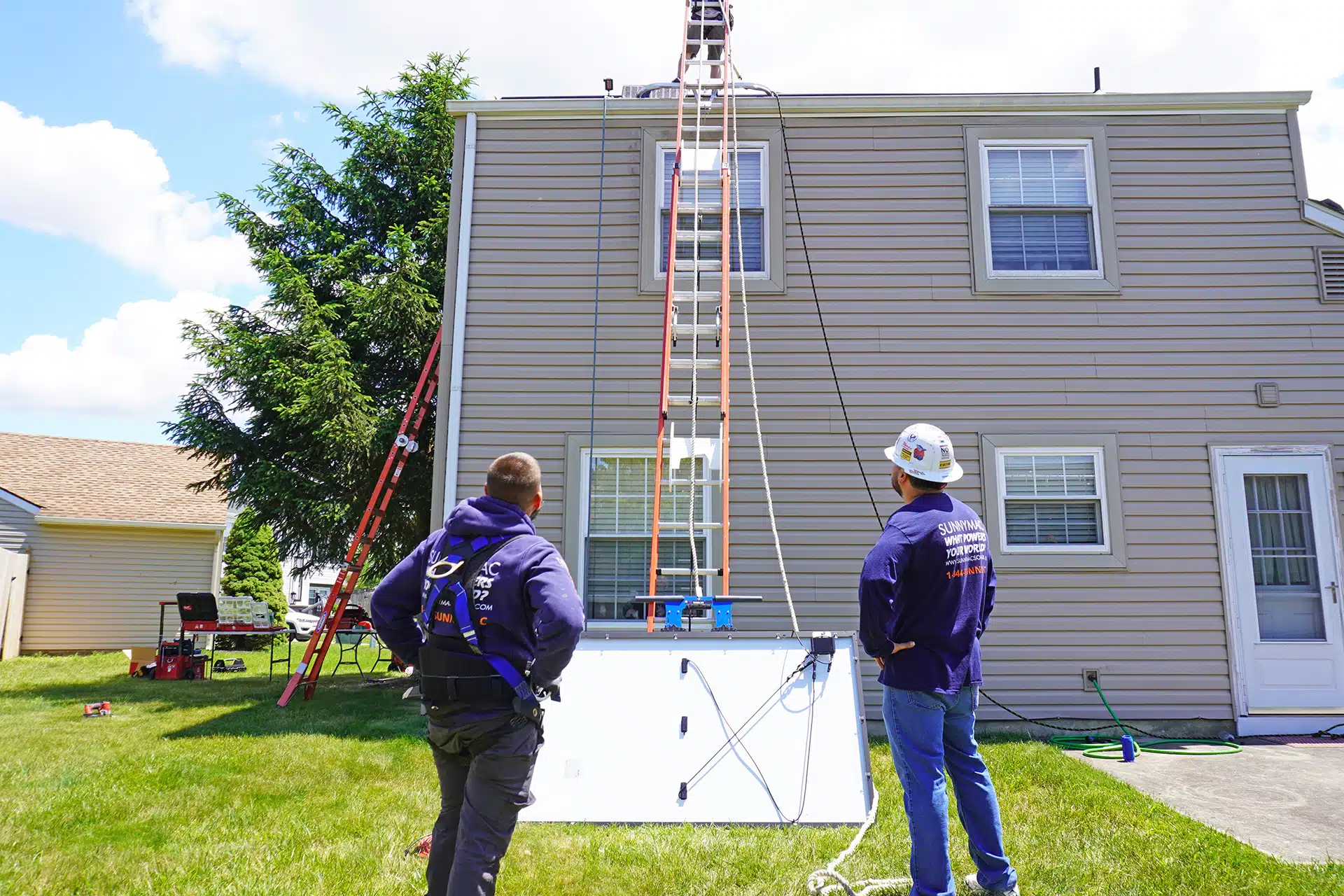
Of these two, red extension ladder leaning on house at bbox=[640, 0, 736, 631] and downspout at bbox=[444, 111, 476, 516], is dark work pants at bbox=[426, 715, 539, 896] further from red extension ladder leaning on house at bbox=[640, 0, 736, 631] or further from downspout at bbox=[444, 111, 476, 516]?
downspout at bbox=[444, 111, 476, 516]

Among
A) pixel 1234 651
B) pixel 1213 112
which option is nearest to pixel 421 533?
pixel 1234 651

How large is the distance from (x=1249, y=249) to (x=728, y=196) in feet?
14.1

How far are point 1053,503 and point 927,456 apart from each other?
4253 mm

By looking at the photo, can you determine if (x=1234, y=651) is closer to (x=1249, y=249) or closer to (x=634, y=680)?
(x=1249, y=249)

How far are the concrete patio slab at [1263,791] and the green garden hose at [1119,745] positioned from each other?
7cm

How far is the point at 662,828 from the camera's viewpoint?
407cm

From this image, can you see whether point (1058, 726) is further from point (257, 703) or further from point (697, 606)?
point (257, 703)

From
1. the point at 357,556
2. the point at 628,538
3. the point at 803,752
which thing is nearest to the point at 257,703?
the point at 357,556

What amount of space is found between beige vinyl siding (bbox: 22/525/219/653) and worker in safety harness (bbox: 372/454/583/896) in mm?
15113

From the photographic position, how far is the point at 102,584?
1530cm

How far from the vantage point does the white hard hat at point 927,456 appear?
3205 millimetres

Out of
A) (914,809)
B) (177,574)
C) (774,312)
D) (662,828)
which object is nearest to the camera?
(914,809)

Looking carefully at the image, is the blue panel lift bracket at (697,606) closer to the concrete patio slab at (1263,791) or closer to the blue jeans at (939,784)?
the blue jeans at (939,784)

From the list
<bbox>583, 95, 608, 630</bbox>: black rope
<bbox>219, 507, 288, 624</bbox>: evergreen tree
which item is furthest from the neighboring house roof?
<bbox>583, 95, 608, 630</bbox>: black rope
